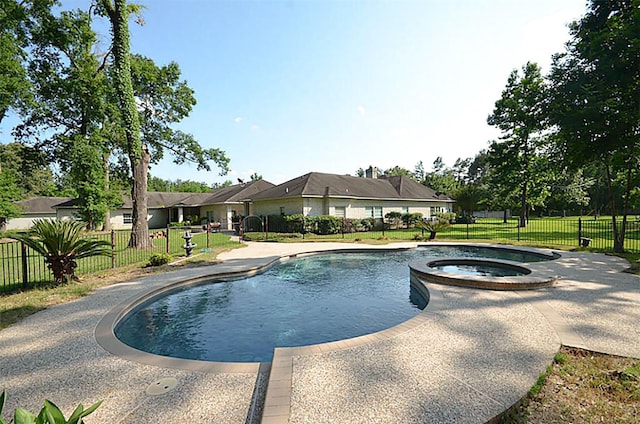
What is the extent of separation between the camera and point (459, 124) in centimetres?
1875

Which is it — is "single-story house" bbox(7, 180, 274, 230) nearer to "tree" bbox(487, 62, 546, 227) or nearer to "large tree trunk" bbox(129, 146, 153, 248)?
"large tree trunk" bbox(129, 146, 153, 248)

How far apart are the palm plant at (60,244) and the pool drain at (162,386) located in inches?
247

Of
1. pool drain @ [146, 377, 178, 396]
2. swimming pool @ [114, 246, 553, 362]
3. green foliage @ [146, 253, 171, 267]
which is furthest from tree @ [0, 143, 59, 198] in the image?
pool drain @ [146, 377, 178, 396]

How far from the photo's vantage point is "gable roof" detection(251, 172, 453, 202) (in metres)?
23.4

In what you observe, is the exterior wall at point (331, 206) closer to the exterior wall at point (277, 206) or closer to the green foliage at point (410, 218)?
the exterior wall at point (277, 206)

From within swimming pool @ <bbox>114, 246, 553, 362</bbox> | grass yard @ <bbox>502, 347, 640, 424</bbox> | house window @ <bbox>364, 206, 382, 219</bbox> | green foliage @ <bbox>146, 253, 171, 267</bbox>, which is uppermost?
house window @ <bbox>364, 206, 382, 219</bbox>

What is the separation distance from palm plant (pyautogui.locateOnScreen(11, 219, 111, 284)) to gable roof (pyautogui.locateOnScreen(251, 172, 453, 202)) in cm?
1487

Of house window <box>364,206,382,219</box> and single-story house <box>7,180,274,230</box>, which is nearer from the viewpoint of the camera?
house window <box>364,206,382,219</box>

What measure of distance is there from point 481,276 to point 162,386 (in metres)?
7.68

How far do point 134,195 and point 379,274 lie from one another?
41.1 ft

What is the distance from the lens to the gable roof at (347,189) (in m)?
23.4

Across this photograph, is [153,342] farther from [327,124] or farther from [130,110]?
[327,124]

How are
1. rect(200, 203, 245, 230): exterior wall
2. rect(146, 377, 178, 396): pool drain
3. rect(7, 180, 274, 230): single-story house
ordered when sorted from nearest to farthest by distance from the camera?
→ rect(146, 377, 178, 396): pool drain < rect(200, 203, 245, 230): exterior wall < rect(7, 180, 274, 230): single-story house

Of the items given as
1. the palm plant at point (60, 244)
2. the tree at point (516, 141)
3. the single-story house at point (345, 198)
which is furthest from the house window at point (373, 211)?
the palm plant at point (60, 244)
